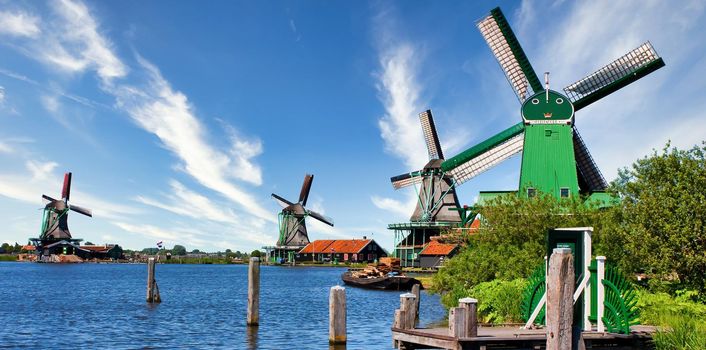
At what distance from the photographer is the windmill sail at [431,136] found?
10000 cm

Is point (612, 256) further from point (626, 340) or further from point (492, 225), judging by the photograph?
point (626, 340)

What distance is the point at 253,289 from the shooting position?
3150cm

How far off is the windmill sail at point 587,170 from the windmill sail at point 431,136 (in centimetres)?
4252

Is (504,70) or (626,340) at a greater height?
(504,70)

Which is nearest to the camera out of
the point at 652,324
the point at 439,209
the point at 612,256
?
the point at 652,324

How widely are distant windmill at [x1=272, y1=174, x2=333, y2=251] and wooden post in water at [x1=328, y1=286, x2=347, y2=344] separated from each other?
116719 mm

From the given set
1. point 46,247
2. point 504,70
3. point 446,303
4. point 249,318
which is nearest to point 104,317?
point 249,318

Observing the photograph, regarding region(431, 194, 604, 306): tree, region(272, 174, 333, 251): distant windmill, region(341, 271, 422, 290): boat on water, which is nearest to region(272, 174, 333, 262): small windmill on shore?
region(272, 174, 333, 251): distant windmill

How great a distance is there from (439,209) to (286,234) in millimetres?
56665

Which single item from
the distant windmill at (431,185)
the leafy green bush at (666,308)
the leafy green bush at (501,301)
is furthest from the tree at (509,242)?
the distant windmill at (431,185)

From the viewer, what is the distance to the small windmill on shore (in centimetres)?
14200

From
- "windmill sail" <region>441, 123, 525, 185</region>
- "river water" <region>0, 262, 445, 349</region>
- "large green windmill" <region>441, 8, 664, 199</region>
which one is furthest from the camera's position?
"windmill sail" <region>441, 123, 525, 185</region>

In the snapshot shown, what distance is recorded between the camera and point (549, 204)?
115 feet

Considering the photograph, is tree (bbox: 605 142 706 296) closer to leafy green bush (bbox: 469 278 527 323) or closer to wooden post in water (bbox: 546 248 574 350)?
leafy green bush (bbox: 469 278 527 323)
